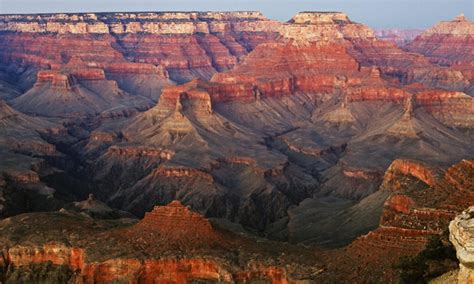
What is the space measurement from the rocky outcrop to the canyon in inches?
6.4

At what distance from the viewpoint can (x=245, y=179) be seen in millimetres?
123000

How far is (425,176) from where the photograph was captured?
273ft

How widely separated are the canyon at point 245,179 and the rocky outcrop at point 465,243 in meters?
0.16

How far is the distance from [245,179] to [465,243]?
9394 cm

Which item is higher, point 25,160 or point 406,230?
point 406,230

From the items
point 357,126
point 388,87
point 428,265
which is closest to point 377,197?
point 428,265

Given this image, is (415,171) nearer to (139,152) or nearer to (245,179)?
(245,179)

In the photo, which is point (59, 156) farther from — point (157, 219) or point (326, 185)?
point (157, 219)

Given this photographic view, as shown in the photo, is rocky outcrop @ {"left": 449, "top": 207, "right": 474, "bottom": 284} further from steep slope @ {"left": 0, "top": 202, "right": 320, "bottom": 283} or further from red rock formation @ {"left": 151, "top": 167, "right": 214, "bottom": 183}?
red rock formation @ {"left": 151, "top": 167, "right": 214, "bottom": 183}

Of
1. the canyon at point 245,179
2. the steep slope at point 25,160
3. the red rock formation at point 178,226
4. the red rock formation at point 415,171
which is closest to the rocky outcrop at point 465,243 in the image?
the canyon at point 245,179

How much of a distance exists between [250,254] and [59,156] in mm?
95162

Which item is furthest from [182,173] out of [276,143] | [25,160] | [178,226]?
[178,226]

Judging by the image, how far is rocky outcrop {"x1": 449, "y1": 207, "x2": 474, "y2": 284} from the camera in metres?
29.3

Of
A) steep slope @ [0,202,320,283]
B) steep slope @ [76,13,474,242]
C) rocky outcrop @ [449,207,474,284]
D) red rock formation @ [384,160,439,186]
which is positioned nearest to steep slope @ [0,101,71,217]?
steep slope @ [76,13,474,242]
